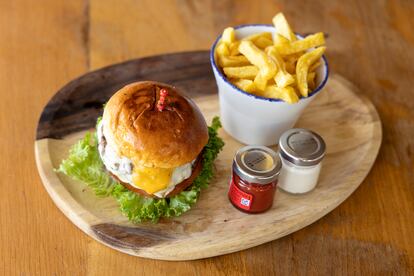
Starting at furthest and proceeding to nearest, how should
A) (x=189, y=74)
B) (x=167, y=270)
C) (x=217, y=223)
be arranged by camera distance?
(x=189, y=74), (x=217, y=223), (x=167, y=270)

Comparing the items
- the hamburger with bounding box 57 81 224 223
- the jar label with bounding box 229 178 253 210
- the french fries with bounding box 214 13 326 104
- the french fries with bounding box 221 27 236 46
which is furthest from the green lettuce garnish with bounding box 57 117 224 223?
the french fries with bounding box 221 27 236 46

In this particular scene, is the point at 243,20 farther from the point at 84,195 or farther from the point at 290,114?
the point at 84,195

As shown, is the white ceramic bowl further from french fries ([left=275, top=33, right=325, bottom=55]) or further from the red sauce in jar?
the red sauce in jar

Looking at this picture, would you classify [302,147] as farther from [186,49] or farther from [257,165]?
[186,49]

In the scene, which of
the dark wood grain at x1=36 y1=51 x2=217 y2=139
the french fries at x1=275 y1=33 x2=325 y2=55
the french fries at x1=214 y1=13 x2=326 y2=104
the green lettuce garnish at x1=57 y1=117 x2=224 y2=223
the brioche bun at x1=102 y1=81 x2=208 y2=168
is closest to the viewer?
the brioche bun at x1=102 y1=81 x2=208 y2=168

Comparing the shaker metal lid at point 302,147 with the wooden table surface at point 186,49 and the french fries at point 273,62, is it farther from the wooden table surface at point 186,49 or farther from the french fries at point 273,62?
the wooden table surface at point 186,49

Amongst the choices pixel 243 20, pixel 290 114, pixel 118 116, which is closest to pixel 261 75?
pixel 290 114
